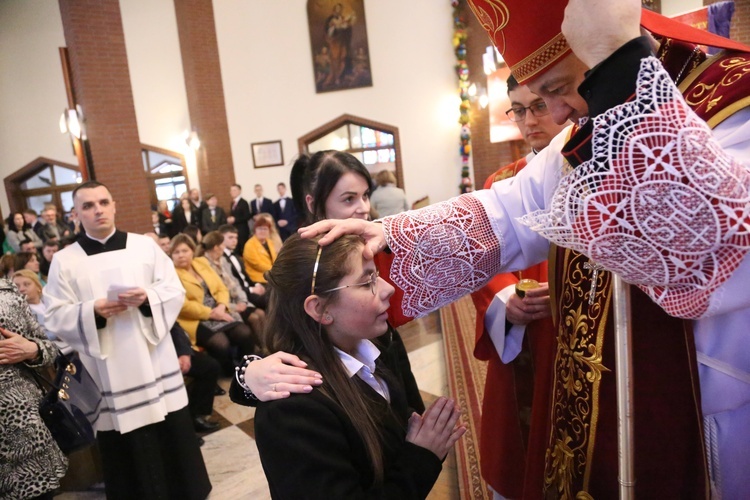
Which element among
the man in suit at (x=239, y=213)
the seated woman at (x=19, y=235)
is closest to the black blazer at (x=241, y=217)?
the man in suit at (x=239, y=213)

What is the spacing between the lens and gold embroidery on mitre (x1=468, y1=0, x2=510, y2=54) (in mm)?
1045

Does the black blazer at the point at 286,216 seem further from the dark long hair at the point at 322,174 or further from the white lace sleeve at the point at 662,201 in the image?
the white lace sleeve at the point at 662,201

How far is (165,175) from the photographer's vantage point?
36.3ft

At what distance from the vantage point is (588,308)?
1035 millimetres

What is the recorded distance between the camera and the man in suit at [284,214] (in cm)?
976

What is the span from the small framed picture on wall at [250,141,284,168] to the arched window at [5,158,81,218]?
370 cm

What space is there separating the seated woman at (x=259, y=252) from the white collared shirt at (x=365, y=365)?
13.9 ft

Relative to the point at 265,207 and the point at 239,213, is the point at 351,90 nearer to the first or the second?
the point at 265,207

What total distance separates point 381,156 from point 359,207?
998 centimetres

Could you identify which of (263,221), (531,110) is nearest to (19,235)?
(263,221)

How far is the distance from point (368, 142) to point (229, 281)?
25.3ft

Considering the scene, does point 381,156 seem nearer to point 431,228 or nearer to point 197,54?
point 197,54

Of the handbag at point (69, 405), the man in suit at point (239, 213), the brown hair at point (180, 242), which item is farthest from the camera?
the man in suit at point (239, 213)

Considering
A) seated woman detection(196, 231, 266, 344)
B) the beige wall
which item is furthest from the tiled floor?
the beige wall
